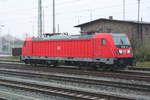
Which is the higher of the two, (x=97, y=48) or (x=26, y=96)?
(x=97, y=48)

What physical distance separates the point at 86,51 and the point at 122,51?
3.02 meters

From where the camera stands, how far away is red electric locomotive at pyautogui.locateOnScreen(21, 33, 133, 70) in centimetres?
2014

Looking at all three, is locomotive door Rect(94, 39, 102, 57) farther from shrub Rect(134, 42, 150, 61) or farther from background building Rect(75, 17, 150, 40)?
background building Rect(75, 17, 150, 40)

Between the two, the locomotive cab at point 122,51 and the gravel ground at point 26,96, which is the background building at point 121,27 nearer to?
the locomotive cab at point 122,51

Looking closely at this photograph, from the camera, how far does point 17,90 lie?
42.2 ft

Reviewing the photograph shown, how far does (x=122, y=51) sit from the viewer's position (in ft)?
66.7

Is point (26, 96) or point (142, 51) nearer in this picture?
point (26, 96)

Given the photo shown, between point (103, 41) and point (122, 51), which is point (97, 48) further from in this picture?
point (122, 51)

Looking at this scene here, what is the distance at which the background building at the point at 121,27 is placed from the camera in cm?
3809

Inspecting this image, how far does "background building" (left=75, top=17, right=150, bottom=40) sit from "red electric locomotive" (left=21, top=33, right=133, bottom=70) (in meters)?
14.5

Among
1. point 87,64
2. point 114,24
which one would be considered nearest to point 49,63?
point 87,64

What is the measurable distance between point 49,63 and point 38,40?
9.41 ft

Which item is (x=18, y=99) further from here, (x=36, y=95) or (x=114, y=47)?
(x=114, y=47)

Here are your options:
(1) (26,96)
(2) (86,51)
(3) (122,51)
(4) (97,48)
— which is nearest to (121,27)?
(2) (86,51)
